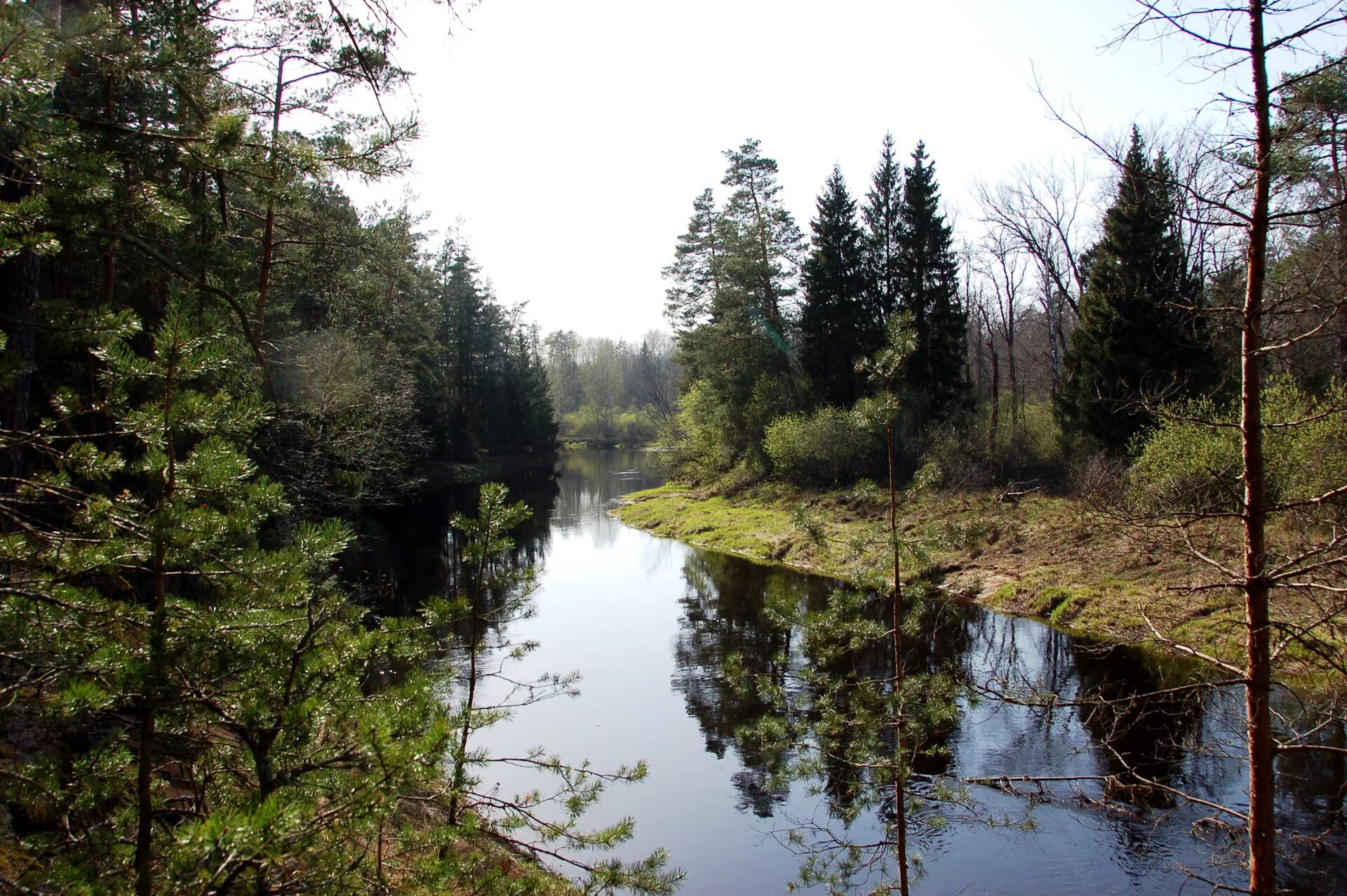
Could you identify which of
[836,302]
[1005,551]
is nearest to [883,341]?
[836,302]

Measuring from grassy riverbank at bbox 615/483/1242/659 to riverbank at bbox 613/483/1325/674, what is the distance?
3 centimetres

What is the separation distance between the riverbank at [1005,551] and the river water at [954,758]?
67 cm

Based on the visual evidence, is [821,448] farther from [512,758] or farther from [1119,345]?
[512,758]

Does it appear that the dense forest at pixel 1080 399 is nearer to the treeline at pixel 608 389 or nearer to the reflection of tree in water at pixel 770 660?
the reflection of tree in water at pixel 770 660

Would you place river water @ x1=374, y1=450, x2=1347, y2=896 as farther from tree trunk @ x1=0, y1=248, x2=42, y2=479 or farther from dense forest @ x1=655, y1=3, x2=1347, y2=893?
tree trunk @ x1=0, y1=248, x2=42, y2=479

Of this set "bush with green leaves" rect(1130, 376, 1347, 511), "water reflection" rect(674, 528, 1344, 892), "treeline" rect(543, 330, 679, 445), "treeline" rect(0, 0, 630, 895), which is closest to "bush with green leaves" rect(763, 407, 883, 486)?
"bush with green leaves" rect(1130, 376, 1347, 511)

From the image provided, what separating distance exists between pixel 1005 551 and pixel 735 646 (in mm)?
7457

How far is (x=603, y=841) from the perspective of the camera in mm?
3990

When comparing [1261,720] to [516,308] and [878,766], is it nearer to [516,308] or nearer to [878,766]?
[878,766]

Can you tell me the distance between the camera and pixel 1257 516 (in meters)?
3.52

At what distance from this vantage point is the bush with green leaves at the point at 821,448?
25.2 meters

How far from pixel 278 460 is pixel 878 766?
10.9 metres

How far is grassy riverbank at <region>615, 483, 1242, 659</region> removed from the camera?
23.2 feet

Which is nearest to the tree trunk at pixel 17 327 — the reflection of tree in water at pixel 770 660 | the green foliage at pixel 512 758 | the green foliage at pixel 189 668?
the green foliage at pixel 189 668
